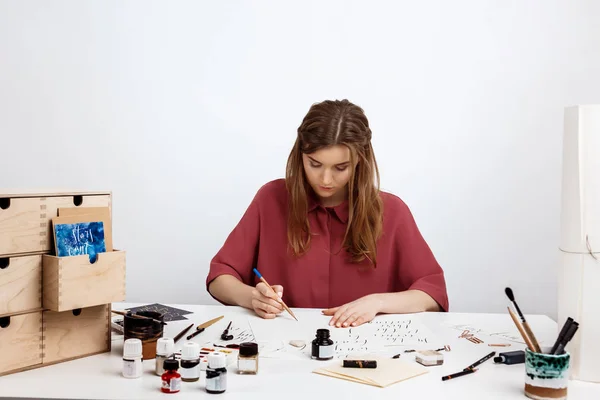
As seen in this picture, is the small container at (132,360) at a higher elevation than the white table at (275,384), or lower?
higher

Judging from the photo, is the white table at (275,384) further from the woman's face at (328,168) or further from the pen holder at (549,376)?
the woman's face at (328,168)

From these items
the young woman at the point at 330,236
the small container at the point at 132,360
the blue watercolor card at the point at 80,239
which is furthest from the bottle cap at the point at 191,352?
the young woman at the point at 330,236

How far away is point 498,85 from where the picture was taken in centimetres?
304

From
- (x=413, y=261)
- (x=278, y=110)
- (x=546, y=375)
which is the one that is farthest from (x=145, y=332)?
(x=278, y=110)

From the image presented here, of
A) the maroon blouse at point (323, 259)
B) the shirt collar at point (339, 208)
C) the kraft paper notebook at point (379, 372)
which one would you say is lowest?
the kraft paper notebook at point (379, 372)

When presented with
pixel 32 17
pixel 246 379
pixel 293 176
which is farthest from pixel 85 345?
pixel 32 17

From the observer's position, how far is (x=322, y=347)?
1498 mm

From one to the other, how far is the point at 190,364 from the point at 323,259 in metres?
1.01

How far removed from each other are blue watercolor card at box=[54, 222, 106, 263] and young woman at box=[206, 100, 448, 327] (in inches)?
27.8

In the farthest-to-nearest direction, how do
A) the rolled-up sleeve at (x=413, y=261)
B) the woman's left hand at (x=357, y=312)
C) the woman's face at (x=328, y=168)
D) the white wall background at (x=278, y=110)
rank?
1. the white wall background at (x=278, y=110)
2. the rolled-up sleeve at (x=413, y=261)
3. the woman's face at (x=328, y=168)
4. the woman's left hand at (x=357, y=312)

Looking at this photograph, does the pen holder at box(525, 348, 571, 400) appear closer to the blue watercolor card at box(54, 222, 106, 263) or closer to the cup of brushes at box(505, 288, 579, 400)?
the cup of brushes at box(505, 288, 579, 400)

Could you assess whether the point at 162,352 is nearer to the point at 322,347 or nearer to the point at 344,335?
the point at 322,347

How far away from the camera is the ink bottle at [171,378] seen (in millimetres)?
1284

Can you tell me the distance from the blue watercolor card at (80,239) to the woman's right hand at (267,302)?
0.57 metres
